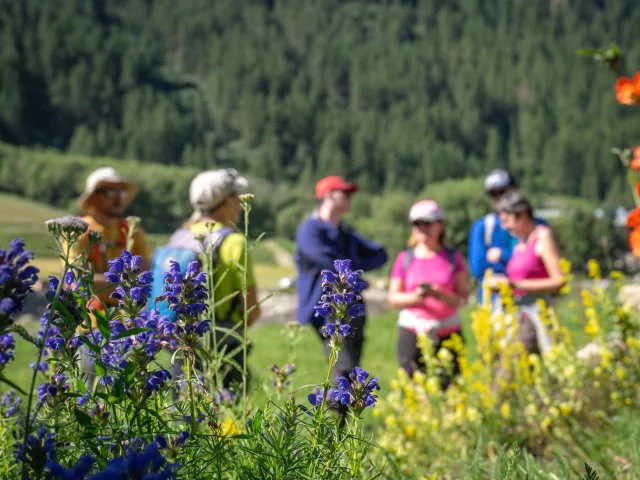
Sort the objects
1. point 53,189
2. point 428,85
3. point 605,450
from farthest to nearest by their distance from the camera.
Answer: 1. point 428,85
2. point 53,189
3. point 605,450

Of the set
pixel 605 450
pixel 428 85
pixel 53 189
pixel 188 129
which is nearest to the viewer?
pixel 605 450

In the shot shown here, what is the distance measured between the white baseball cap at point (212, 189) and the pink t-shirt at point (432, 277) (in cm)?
168

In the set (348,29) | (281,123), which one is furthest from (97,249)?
(348,29)

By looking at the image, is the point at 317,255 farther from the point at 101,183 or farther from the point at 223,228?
the point at 101,183

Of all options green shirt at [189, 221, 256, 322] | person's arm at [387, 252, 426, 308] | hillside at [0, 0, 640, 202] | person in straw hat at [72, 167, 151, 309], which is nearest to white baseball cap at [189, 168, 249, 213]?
green shirt at [189, 221, 256, 322]

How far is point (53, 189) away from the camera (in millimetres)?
89438

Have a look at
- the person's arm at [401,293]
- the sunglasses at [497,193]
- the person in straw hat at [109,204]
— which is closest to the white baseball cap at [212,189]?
the person in straw hat at [109,204]

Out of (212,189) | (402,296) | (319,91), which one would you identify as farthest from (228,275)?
(319,91)

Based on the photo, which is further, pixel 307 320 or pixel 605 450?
pixel 307 320

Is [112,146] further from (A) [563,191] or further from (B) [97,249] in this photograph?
(B) [97,249]

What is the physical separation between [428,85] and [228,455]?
507ft

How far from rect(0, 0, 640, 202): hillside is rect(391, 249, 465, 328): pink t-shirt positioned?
10805 cm

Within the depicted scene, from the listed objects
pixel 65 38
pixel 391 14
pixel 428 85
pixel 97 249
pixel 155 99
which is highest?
pixel 391 14

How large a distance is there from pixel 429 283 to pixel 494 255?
30.1 inches
